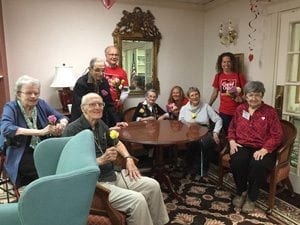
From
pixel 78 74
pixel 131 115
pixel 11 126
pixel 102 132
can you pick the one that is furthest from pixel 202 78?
pixel 11 126

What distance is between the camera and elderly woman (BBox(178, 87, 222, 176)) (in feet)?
10.5

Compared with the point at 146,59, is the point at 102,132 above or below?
below

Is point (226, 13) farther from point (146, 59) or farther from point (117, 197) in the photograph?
point (117, 197)

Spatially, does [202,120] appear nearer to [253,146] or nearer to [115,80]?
[253,146]

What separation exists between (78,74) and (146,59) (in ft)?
3.33

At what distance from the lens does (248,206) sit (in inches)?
97.7

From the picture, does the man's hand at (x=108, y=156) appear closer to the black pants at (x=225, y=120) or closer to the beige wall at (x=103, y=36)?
→ the black pants at (x=225, y=120)

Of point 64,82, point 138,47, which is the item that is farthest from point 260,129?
point 64,82

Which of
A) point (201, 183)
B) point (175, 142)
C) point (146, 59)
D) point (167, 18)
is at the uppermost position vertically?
point (167, 18)

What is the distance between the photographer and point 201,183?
308cm

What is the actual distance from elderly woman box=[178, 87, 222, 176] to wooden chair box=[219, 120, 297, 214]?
331 millimetres

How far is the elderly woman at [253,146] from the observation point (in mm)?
2455

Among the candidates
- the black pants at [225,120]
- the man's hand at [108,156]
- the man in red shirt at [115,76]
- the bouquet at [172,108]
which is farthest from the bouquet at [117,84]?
the man's hand at [108,156]

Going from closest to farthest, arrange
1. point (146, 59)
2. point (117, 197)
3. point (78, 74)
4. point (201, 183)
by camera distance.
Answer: point (117, 197), point (201, 183), point (78, 74), point (146, 59)
